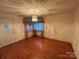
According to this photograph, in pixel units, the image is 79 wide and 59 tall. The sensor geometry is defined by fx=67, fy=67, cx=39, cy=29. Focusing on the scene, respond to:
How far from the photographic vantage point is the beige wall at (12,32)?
3.89 meters

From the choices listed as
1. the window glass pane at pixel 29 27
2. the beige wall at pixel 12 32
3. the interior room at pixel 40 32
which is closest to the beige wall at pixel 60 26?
the interior room at pixel 40 32

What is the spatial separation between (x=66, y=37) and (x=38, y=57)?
8.46 feet

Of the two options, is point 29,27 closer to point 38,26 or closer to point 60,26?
point 38,26

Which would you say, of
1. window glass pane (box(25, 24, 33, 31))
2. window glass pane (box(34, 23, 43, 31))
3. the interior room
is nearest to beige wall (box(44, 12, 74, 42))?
the interior room

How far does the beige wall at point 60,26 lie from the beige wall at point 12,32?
7.02ft

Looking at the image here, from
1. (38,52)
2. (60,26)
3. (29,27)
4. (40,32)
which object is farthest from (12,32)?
(60,26)

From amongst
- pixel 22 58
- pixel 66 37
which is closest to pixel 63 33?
pixel 66 37

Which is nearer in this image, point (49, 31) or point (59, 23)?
point (59, 23)

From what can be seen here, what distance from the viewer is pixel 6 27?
4082mm

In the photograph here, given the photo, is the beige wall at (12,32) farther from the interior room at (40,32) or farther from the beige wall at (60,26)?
the beige wall at (60,26)

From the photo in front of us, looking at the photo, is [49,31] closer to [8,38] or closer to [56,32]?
[56,32]

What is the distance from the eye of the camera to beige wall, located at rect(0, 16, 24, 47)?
3890 mm

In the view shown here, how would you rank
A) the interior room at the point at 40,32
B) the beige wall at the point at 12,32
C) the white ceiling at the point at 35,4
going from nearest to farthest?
1. the white ceiling at the point at 35,4
2. the interior room at the point at 40,32
3. the beige wall at the point at 12,32

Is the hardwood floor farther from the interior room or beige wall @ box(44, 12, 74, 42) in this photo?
beige wall @ box(44, 12, 74, 42)
